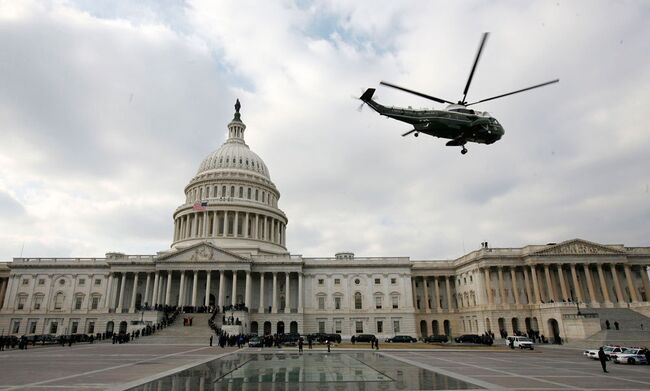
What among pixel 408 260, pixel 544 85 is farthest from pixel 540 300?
pixel 544 85

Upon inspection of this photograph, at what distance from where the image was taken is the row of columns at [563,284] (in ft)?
234

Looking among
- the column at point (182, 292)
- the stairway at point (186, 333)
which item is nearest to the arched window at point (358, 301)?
the stairway at point (186, 333)

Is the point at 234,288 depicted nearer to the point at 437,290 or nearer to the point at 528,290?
the point at 437,290

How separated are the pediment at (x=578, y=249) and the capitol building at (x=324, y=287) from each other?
0.56 ft

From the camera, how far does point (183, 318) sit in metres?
65.2

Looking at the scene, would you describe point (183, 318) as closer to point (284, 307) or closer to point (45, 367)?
point (284, 307)

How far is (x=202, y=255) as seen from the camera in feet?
248

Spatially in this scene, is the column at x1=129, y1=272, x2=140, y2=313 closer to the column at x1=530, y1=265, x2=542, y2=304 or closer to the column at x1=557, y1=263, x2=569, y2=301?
the column at x1=530, y1=265, x2=542, y2=304

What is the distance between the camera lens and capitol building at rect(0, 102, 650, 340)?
7269 centimetres

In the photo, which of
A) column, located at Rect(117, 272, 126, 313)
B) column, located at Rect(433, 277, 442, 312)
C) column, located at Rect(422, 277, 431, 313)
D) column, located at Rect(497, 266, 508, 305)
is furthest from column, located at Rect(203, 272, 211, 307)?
column, located at Rect(497, 266, 508, 305)

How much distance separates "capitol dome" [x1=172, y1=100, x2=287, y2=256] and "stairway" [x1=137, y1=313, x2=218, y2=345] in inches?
716

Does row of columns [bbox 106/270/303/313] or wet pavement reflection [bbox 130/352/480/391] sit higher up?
row of columns [bbox 106/270/303/313]

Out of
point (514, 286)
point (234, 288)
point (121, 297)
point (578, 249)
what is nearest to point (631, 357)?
point (514, 286)

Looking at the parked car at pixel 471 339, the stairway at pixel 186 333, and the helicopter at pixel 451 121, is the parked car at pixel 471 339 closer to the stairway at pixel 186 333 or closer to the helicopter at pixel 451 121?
the stairway at pixel 186 333
